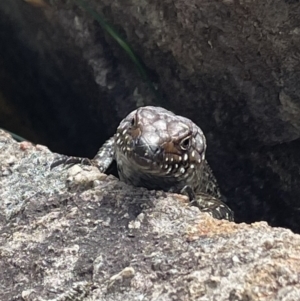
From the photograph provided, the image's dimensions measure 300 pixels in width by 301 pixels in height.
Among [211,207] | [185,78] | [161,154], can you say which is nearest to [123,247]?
[161,154]

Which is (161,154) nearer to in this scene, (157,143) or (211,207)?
(157,143)

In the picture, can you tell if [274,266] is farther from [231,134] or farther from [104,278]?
[231,134]

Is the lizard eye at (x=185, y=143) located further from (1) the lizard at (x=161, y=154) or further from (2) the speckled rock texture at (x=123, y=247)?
(2) the speckled rock texture at (x=123, y=247)

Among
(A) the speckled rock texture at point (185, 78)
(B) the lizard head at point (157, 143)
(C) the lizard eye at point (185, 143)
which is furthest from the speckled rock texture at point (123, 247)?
(A) the speckled rock texture at point (185, 78)

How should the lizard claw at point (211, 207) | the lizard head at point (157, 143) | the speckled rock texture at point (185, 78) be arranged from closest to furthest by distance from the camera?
the lizard head at point (157, 143), the lizard claw at point (211, 207), the speckled rock texture at point (185, 78)

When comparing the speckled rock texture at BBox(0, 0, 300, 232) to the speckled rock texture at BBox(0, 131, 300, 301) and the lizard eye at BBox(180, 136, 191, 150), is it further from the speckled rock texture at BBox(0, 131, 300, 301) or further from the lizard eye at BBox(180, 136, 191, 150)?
the speckled rock texture at BBox(0, 131, 300, 301)

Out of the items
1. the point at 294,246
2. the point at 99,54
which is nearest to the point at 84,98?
the point at 99,54
